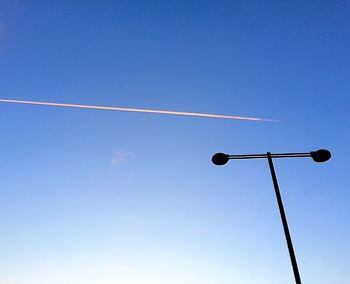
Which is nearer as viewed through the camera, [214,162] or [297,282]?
[297,282]

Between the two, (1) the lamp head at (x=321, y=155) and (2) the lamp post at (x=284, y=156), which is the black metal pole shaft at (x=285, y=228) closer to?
(2) the lamp post at (x=284, y=156)

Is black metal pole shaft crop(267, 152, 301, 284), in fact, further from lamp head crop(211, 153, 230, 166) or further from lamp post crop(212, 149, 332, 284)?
lamp head crop(211, 153, 230, 166)

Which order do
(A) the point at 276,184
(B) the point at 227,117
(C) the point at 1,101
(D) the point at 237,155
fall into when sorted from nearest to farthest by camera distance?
1. (A) the point at 276,184
2. (D) the point at 237,155
3. (B) the point at 227,117
4. (C) the point at 1,101

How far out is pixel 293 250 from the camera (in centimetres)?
784

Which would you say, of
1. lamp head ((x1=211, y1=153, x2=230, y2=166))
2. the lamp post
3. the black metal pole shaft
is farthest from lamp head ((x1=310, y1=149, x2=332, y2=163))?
lamp head ((x1=211, y1=153, x2=230, y2=166))

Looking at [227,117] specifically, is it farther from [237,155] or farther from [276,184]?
[276,184]

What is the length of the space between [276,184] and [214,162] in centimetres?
204

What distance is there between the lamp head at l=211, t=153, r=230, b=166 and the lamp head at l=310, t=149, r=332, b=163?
2.59 m

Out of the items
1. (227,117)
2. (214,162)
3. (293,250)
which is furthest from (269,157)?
(227,117)

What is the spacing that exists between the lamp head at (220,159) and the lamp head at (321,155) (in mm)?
2589

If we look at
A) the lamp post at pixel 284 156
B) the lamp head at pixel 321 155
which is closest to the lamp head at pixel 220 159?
the lamp post at pixel 284 156

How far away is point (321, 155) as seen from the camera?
9492 mm

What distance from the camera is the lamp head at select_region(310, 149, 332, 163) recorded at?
9461 millimetres

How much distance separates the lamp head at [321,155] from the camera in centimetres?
946
